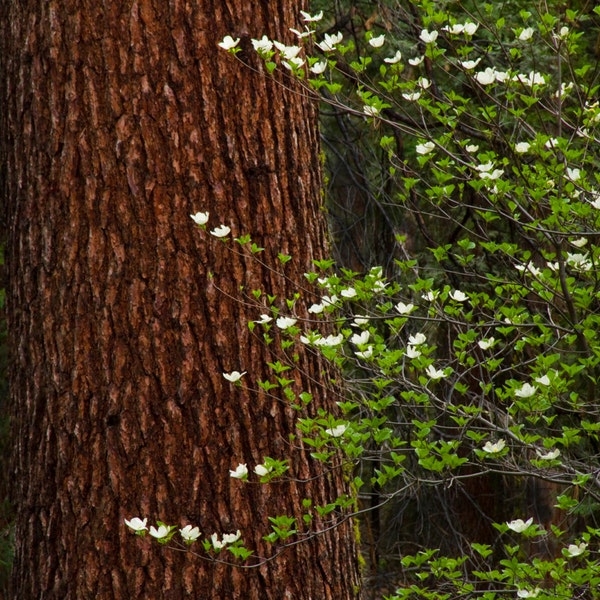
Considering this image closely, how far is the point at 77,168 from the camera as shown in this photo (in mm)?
2355

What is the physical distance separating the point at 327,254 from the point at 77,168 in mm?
793

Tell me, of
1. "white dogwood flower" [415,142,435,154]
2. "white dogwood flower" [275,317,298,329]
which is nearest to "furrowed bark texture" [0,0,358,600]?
"white dogwood flower" [275,317,298,329]

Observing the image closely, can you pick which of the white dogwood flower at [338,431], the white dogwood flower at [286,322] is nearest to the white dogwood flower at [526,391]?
the white dogwood flower at [338,431]

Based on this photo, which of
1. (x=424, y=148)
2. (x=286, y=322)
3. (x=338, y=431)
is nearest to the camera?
(x=338, y=431)

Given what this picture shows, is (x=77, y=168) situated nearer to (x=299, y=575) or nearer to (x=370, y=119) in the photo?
(x=370, y=119)

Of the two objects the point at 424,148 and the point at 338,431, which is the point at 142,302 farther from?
the point at 424,148

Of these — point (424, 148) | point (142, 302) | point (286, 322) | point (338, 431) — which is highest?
point (424, 148)

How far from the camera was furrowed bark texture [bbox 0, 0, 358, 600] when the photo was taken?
2.28 meters

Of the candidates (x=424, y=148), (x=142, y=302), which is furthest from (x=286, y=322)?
(x=424, y=148)

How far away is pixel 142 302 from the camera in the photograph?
2311 millimetres

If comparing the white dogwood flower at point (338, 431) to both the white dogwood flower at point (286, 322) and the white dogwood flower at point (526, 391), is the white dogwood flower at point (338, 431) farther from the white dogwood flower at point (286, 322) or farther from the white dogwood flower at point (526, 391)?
the white dogwood flower at point (526, 391)

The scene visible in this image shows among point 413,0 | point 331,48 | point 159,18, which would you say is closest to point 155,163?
point 159,18

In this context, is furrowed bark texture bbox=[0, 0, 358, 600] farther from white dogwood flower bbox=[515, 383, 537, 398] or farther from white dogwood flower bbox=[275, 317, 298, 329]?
white dogwood flower bbox=[515, 383, 537, 398]

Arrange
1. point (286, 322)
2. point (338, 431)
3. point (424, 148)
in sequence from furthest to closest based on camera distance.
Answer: point (424, 148) → point (286, 322) → point (338, 431)
